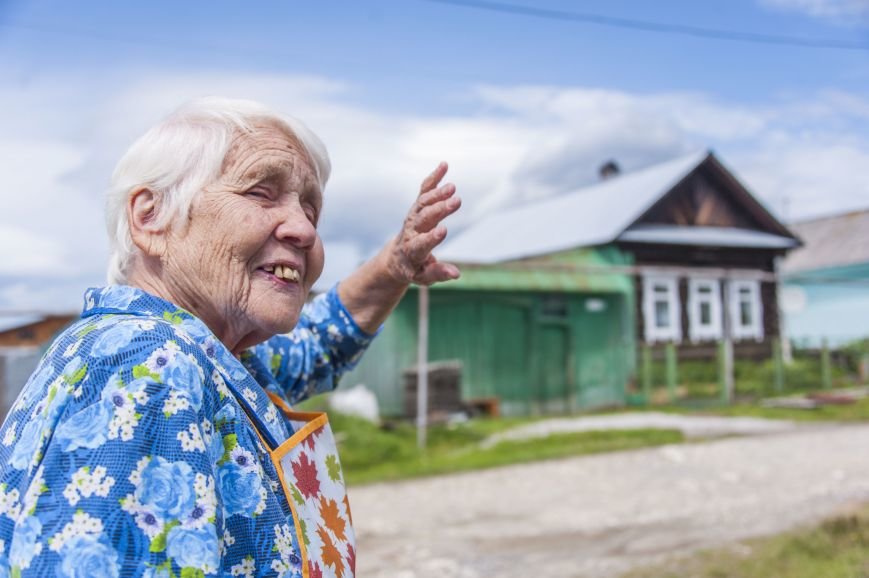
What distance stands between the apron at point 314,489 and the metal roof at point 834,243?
28323 millimetres

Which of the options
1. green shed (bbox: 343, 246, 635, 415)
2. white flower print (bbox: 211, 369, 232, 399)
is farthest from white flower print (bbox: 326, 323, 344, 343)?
green shed (bbox: 343, 246, 635, 415)

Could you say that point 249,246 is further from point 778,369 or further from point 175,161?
point 778,369

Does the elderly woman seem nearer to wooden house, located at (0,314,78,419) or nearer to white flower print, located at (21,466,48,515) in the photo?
white flower print, located at (21,466,48,515)

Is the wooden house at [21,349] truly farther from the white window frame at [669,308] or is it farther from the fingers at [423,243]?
the white window frame at [669,308]

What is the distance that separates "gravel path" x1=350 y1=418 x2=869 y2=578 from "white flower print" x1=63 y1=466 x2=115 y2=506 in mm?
3837

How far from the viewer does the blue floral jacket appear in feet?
3.53

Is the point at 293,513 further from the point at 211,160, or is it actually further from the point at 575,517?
the point at 575,517

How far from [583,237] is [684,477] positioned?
10.7 metres

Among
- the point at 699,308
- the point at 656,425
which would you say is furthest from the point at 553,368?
the point at 699,308

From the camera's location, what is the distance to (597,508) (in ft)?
20.7

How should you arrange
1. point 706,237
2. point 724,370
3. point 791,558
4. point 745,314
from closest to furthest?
point 791,558, point 724,370, point 706,237, point 745,314

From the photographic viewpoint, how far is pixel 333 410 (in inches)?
351

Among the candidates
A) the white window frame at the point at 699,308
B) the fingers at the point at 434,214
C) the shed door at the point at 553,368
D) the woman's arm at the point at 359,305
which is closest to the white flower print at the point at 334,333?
the woman's arm at the point at 359,305

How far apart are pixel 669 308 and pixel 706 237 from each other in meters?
2.19
